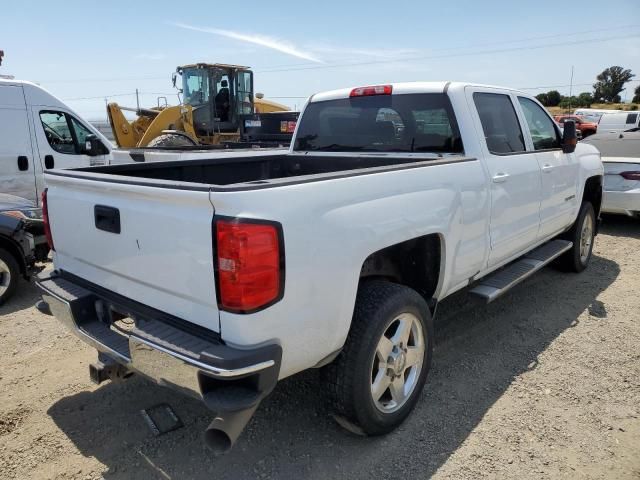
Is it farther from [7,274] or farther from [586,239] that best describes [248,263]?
[586,239]

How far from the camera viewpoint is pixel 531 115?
4.80m

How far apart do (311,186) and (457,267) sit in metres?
1.44

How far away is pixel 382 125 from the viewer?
164 inches

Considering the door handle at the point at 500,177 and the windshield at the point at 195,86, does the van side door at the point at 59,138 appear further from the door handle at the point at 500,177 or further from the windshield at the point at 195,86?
the door handle at the point at 500,177

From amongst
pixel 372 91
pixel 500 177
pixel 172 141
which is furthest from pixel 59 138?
pixel 500 177

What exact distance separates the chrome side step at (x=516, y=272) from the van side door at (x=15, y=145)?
22.1ft

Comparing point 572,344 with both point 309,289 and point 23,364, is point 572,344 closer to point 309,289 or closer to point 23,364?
point 309,289

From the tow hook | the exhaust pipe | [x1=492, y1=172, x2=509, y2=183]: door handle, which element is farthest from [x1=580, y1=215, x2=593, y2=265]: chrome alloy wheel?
the tow hook

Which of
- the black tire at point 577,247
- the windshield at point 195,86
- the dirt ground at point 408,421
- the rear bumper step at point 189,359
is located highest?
the windshield at point 195,86

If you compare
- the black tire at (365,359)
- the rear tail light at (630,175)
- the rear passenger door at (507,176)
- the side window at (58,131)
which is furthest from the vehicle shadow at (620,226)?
the side window at (58,131)

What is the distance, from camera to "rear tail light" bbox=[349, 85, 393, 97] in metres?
4.11

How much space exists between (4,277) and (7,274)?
4cm

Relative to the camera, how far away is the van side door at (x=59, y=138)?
7730 mm

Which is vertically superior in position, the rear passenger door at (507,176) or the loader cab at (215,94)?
the loader cab at (215,94)
